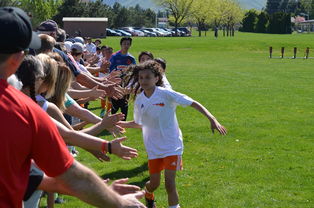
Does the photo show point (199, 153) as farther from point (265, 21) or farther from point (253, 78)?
point (265, 21)

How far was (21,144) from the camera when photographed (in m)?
2.47

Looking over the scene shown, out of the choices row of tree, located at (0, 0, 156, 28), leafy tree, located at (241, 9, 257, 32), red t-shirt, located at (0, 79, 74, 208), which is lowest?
leafy tree, located at (241, 9, 257, 32)

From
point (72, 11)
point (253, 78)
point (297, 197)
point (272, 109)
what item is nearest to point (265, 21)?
point (72, 11)

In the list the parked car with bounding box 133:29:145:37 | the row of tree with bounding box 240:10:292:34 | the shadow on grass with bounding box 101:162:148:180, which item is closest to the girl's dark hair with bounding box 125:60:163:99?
the shadow on grass with bounding box 101:162:148:180

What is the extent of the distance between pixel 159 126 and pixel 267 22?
13251cm

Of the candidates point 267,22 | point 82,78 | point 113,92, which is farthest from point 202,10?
point 113,92

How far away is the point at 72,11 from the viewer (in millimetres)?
85562

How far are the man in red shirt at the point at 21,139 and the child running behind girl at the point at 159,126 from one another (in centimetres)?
411

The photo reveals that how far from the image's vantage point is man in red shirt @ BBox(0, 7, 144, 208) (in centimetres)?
245

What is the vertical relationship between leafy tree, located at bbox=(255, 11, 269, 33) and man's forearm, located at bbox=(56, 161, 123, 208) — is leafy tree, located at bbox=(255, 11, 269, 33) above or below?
below

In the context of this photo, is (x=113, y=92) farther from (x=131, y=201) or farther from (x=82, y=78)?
(x=131, y=201)

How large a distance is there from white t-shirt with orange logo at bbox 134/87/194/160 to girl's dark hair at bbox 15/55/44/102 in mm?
3190

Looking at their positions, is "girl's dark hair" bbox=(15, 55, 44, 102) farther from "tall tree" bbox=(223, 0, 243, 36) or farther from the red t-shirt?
"tall tree" bbox=(223, 0, 243, 36)

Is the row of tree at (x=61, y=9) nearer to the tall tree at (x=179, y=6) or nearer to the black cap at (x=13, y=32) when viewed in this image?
the tall tree at (x=179, y=6)
